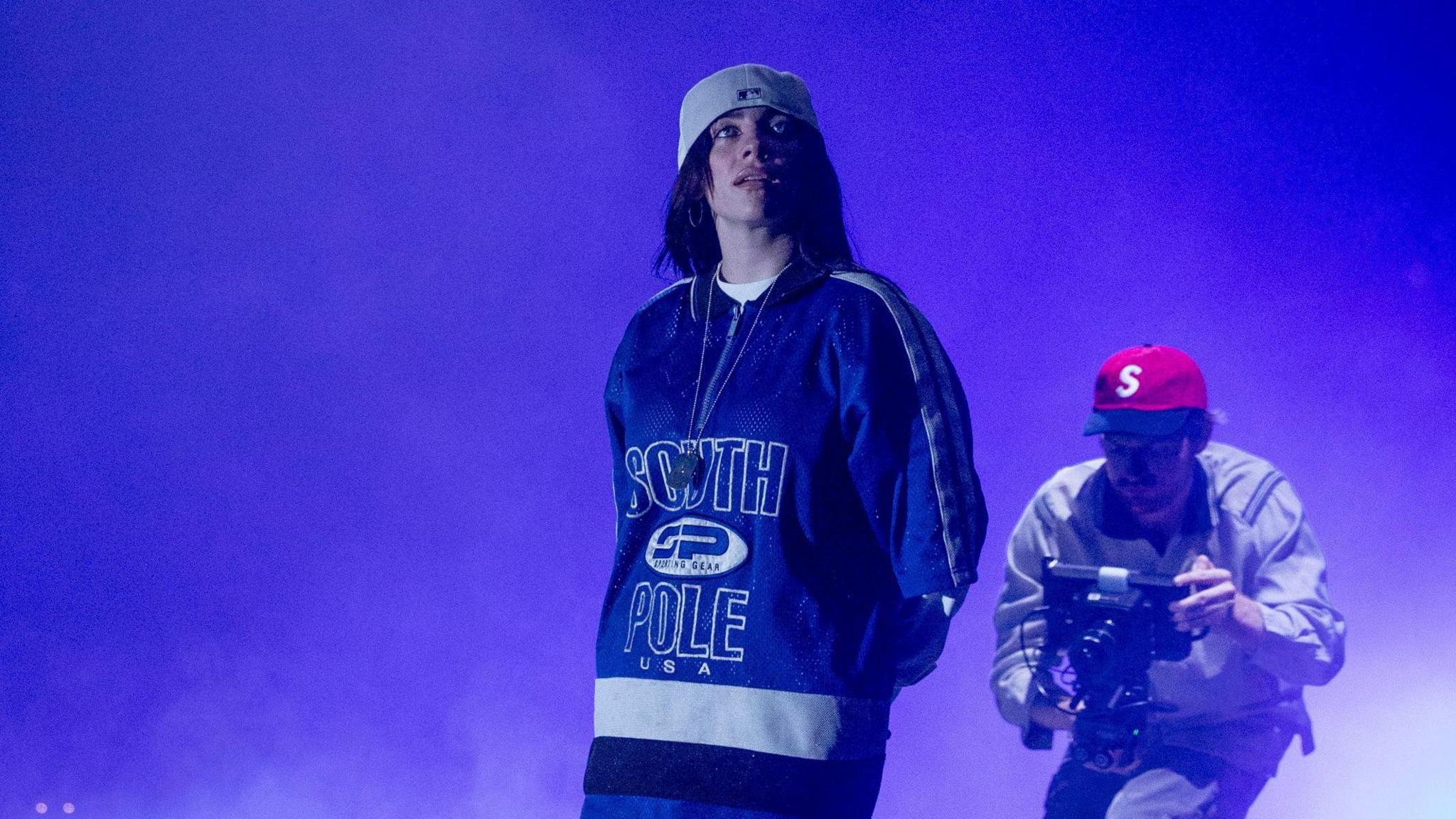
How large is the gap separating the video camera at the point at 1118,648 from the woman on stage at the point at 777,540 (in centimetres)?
53

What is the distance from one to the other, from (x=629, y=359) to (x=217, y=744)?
1820 mm

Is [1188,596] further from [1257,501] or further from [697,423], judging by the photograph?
[697,423]

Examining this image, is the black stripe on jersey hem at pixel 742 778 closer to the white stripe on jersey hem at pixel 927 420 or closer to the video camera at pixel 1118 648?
the white stripe on jersey hem at pixel 927 420

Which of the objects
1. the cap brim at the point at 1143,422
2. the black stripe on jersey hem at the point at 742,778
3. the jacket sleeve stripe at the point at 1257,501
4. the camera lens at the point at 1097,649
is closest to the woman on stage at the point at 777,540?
the black stripe on jersey hem at the point at 742,778

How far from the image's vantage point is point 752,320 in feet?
4.89

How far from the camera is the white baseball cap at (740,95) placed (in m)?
1.57

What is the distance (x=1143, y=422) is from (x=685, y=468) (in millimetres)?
920

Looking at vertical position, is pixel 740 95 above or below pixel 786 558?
above

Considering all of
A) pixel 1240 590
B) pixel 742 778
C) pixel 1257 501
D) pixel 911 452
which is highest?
pixel 1257 501

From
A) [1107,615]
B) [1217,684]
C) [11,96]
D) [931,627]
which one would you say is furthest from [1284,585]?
[11,96]

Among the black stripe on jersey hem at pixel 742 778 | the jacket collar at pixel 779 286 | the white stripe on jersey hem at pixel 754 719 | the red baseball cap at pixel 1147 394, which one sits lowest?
the black stripe on jersey hem at pixel 742 778

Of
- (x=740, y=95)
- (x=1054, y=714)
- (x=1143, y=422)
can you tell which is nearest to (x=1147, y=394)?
(x=1143, y=422)

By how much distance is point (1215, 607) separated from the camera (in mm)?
1854

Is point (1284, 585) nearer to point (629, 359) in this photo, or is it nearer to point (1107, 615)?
point (1107, 615)
